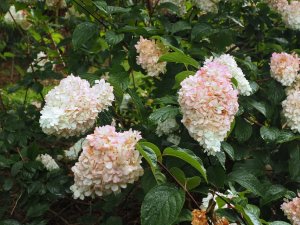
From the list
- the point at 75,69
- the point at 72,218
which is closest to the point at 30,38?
the point at 75,69

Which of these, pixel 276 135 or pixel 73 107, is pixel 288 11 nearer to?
pixel 276 135

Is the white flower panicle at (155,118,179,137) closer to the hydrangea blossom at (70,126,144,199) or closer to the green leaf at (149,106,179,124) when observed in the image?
the green leaf at (149,106,179,124)

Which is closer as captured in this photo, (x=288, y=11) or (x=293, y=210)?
(x=293, y=210)

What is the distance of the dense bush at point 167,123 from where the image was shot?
1.38 metres

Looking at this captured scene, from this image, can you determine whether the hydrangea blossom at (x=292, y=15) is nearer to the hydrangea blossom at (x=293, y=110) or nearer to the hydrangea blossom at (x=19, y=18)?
the hydrangea blossom at (x=293, y=110)

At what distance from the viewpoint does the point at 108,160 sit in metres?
1.29

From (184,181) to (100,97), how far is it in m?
0.40

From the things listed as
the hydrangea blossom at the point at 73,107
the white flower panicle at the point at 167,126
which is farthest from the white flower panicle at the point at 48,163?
the hydrangea blossom at the point at 73,107

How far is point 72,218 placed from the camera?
2635mm

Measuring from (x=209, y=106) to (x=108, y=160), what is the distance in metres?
0.37

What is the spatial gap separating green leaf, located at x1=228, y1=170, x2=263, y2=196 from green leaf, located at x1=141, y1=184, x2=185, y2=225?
38cm

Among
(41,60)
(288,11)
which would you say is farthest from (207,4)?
(41,60)

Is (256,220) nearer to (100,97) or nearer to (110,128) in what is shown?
(110,128)

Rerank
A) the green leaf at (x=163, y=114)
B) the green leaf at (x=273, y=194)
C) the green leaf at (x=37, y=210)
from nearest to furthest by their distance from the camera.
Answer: the green leaf at (x=163, y=114), the green leaf at (x=273, y=194), the green leaf at (x=37, y=210)
